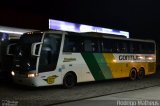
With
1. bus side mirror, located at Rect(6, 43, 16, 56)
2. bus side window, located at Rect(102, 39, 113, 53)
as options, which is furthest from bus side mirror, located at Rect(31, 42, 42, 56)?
bus side window, located at Rect(102, 39, 113, 53)

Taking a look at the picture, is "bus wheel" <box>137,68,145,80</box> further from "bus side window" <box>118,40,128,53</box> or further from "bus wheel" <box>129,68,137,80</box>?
"bus side window" <box>118,40,128,53</box>

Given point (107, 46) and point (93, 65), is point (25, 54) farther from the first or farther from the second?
point (107, 46)

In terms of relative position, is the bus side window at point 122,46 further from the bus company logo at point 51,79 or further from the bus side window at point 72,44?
the bus company logo at point 51,79

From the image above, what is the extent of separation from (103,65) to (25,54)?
550 centimetres

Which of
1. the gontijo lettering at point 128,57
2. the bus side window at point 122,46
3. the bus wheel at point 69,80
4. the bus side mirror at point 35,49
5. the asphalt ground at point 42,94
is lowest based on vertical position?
the asphalt ground at point 42,94

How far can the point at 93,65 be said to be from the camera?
1830 cm

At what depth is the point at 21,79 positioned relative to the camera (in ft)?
50.1

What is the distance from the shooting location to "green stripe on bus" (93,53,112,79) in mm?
18547

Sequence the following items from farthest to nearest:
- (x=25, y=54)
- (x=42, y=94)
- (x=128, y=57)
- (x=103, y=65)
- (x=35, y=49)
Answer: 1. (x=128, y=57)
2. (x=103, y=65)
3. (x=25, y=54)
4. (x=35, y=49)
5. (x=42, y=94)

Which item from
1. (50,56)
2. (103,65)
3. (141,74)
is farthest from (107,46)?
(50,56)

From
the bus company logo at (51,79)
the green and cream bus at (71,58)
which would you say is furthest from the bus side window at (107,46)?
the bus company logo at (51,79)

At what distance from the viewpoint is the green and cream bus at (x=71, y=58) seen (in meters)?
15.1

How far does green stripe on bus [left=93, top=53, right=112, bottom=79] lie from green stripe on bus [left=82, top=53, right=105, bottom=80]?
210 mm

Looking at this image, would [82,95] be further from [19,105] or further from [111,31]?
[111,31]
